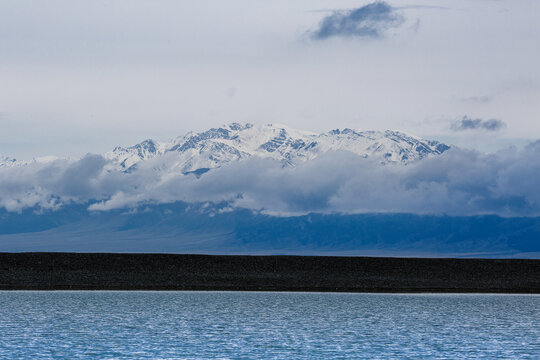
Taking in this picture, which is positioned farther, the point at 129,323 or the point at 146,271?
the point at 146,271

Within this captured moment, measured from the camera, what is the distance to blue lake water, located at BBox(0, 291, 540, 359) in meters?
37.2

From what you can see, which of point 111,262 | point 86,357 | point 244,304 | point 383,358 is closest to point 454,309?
point 244,304

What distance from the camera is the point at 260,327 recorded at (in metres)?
47.3

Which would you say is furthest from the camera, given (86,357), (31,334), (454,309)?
(454,309)

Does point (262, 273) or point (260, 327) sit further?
point (262, 273)

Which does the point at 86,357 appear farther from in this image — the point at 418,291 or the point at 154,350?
the point at 418,291

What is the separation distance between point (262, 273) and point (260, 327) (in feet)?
149

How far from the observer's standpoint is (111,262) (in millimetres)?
92750

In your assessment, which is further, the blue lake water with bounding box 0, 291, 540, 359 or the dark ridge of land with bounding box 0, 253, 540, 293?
the dark ridge of land with bounding box 0, 253, 540, 293

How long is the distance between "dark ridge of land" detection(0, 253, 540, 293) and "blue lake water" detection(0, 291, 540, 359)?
12.3m

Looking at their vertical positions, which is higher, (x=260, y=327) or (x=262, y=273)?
(x=262, y=273)

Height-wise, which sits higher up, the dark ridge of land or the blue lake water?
the dark ridge of land

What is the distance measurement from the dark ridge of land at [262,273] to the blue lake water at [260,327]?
40.4 ft

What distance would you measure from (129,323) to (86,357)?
14.2 meters
